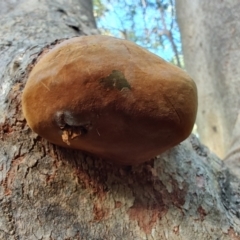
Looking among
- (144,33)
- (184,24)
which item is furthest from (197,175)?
(144,33)

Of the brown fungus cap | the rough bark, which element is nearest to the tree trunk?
the brown fungus cap

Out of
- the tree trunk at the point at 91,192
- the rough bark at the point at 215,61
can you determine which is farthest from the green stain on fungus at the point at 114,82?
the rough bark at the point at 215,61

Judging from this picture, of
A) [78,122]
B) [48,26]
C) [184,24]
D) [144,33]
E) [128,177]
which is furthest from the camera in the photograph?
[144,33]

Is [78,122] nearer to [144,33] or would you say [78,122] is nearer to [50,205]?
[50,205]

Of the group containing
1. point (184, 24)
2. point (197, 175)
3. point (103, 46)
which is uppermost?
point (103, 46)

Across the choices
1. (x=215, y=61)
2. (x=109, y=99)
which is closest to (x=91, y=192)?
(x=109, y=99)

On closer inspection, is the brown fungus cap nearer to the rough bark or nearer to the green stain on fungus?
the green stain on fungus

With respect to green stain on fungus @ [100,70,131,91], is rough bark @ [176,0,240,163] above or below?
below
